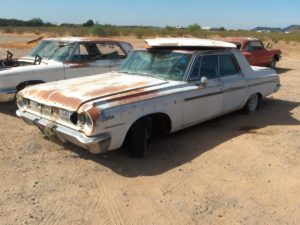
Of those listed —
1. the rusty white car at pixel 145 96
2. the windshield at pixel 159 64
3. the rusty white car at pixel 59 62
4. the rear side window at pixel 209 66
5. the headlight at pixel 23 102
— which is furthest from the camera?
the rusty white car at pixel 59 62

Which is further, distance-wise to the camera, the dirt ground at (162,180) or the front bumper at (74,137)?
the front bumper at (74,137)

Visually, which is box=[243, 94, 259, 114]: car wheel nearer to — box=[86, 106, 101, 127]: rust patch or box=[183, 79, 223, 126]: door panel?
box=[183, 79, 223, 126]: door panel

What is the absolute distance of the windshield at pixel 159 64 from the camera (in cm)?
589

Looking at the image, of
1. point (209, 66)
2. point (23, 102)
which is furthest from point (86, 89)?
point (209, 66)

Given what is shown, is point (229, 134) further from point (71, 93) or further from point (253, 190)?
point (71, 93)

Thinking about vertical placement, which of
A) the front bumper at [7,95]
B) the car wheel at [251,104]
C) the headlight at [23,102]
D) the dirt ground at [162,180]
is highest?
the headlight at [23,102]

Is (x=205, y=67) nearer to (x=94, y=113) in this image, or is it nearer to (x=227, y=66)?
(x=227, y=66)

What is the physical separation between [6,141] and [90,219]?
2749 mm

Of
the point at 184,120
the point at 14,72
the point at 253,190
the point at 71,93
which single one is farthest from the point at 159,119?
the point at 14,72

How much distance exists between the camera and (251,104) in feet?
25.0

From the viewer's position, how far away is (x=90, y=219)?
12.2 feet

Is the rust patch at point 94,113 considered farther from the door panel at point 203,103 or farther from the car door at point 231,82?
the car door at point 231,82

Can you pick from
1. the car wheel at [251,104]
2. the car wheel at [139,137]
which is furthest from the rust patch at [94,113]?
the car wheel at [251,104]

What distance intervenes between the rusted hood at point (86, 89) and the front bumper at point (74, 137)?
0.27 meters
